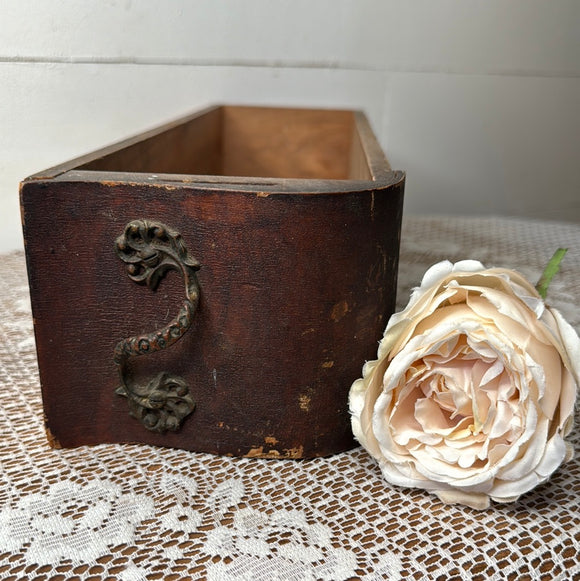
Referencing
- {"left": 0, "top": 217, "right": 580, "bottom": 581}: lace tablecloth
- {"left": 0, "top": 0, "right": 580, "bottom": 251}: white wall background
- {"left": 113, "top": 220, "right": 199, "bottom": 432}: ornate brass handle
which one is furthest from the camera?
{"left": 0, "top": 0, "right": 580, "bottom": 251}: white wall background

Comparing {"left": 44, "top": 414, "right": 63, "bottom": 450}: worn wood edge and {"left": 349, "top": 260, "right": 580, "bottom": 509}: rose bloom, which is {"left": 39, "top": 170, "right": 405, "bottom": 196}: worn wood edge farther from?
{"left": 44, "top": 414, "right": 63, "bottom": 450}: worn wood edge

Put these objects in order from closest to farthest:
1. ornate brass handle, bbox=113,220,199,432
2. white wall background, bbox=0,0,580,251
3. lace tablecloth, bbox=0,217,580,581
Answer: lace tablecloth, bbox=0,217,580,581 → ornate brass handle, bbox=113,220,199,432 → white wall background, bbox=0,0,580,251

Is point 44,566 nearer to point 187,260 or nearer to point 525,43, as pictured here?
point 187,260

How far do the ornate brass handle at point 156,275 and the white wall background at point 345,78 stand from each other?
3.55 ft

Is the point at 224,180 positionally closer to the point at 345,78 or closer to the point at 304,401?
the point at 304,401

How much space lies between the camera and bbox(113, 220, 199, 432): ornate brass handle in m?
0.66

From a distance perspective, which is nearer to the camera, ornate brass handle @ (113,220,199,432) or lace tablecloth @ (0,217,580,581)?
lace tablecloth @ (0,217,580,581)

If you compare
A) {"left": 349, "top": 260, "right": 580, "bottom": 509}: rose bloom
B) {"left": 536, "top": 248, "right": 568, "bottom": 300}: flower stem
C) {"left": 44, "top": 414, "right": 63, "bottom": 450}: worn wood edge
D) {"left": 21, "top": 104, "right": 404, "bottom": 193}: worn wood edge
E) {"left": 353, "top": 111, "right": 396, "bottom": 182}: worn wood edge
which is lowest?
{"left": 44, "top": 414, "right": 63, "bottom": 450}: worn wood edge

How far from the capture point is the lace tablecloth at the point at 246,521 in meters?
0.55

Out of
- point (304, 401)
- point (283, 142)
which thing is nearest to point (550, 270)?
point (304, 401)

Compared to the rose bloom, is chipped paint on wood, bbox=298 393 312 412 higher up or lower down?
lower down

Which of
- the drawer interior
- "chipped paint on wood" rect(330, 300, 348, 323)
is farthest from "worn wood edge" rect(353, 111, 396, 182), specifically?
the drawer interior

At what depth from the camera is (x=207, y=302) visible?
2.21ft

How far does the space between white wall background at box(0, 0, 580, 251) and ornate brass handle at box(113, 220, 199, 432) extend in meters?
1.08
